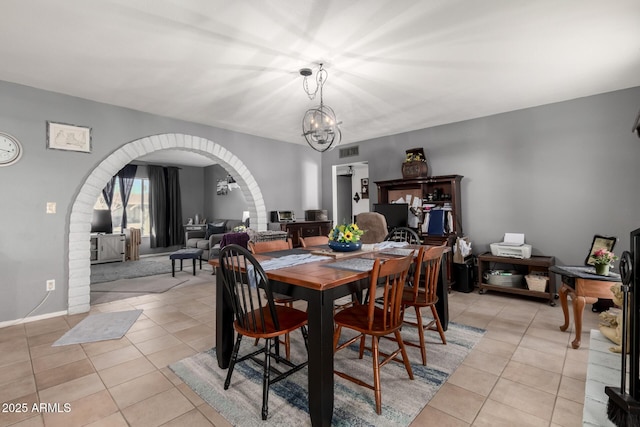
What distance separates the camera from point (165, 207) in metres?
8.54

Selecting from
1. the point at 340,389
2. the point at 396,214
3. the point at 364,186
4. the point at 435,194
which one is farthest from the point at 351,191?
the point at 340,389

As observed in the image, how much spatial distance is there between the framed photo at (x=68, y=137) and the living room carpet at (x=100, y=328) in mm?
2042

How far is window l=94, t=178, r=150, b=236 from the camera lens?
795 cm

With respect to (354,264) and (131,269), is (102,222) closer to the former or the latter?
(131,269)

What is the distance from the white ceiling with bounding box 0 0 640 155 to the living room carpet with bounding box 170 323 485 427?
102 inches

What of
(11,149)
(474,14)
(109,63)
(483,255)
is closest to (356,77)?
(474,14)

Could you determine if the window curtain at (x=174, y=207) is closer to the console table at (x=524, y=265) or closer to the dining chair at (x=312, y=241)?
the dining chair at (x=312, y=241)

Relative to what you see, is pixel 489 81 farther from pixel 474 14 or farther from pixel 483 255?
pixel 483 255

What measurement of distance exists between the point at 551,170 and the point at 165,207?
345 inches

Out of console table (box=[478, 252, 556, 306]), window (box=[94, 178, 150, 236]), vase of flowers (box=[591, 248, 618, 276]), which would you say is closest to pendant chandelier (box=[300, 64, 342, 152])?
vase of flowers (box=[591, 248, 618, 276])

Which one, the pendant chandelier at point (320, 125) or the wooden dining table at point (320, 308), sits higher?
the pendant chandelier at point (320, 125)

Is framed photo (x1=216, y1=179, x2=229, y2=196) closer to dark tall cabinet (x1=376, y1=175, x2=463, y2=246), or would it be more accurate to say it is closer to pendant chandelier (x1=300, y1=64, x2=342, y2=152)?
dark tall cabinet (x1=376, y1=175, x2=463, y2=246)

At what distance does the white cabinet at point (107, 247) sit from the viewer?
692 centimetres

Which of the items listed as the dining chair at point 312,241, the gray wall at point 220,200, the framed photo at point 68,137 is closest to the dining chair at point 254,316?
the dining chair at point 312,241
